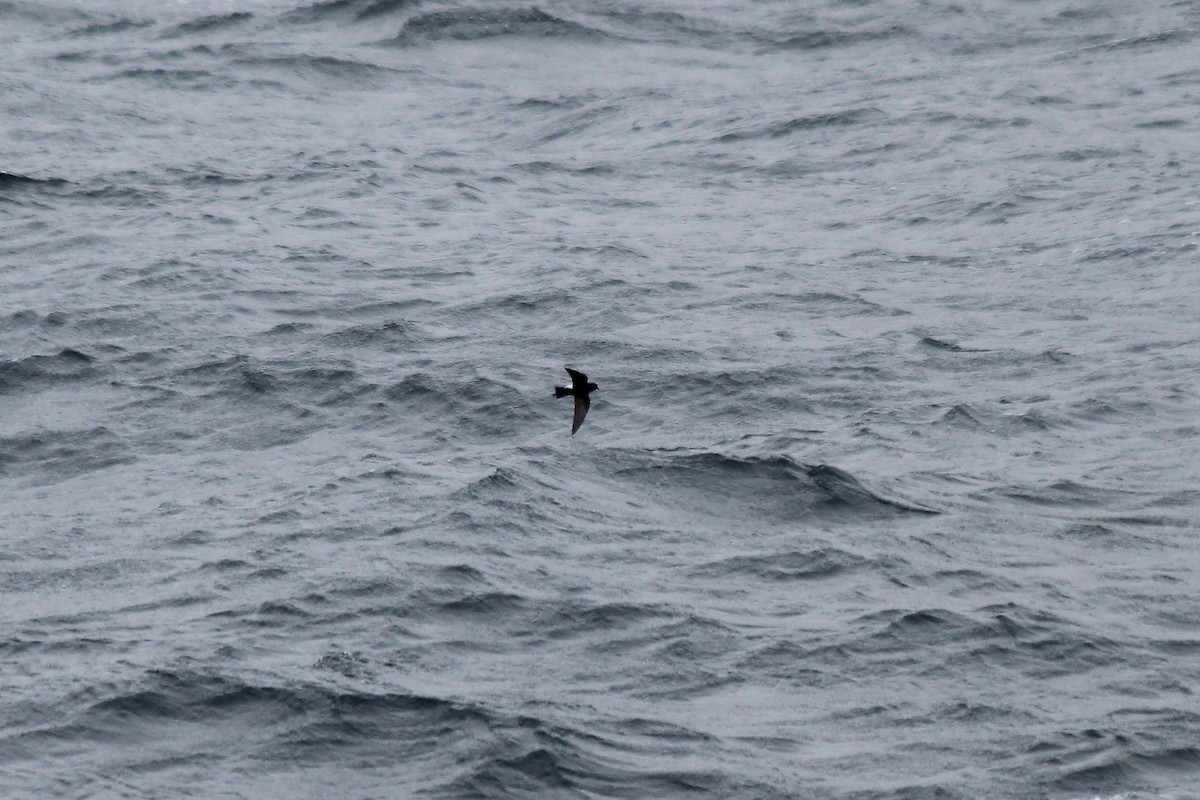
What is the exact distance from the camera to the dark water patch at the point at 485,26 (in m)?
36.8

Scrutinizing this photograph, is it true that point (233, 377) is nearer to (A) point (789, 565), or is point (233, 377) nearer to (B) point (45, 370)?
(B) point (45, 370)

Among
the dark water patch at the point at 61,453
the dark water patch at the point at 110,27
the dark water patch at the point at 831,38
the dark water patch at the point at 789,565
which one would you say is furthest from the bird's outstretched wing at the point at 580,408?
the dark water patch at the point at 110,27

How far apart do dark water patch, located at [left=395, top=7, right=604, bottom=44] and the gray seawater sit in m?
3.99

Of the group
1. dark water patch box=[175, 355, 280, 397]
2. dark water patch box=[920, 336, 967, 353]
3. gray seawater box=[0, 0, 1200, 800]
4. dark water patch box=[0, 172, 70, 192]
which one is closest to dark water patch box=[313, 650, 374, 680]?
gray seawater box=[0, 0, 1200, 800]

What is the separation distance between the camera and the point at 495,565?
49.9ft

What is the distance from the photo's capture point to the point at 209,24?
38.4 metres

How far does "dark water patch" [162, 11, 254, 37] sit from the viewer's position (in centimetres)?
3791

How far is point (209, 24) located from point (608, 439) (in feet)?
77.2

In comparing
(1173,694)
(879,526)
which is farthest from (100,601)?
(1173,694)

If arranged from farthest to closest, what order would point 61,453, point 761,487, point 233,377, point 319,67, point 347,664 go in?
point 319,67 → point 233,377 → point 61,453 → point 761,487 → point 347,664

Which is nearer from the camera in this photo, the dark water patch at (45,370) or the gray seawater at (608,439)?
the gray seawater at (608,439)

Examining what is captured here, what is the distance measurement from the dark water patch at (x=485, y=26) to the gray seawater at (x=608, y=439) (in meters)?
3.99

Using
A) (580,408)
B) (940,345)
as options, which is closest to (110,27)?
(940,345)

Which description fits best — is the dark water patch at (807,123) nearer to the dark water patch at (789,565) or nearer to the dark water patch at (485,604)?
the dark water patch at (789,565)
